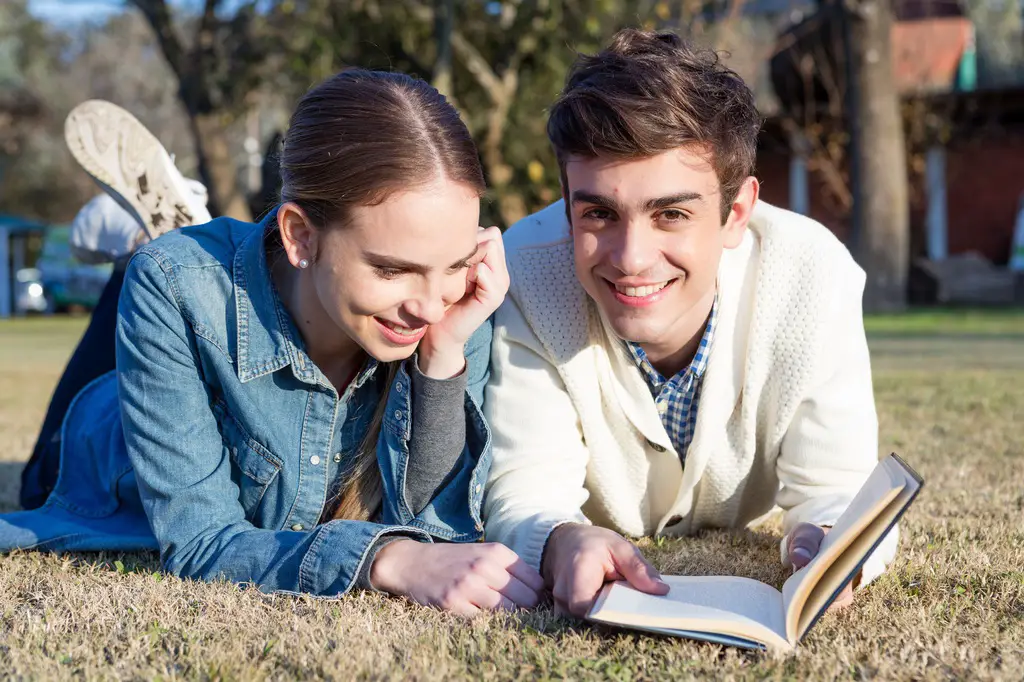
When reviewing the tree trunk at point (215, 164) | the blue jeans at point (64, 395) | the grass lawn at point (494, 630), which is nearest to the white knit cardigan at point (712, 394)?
the grass lawn at point (494, 630)

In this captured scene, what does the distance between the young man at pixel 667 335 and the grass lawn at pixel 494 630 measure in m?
0.19

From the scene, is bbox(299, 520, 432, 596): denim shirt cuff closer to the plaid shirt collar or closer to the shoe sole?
the plaid shirt collar

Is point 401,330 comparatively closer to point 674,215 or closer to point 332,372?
point 332,372

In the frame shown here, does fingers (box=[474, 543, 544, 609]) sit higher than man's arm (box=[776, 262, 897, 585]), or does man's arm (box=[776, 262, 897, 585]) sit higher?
man's arm (box=[776, 262, 897, 585])

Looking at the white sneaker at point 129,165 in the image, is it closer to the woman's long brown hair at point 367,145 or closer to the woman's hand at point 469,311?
the woman's long brown hair at point 367,145

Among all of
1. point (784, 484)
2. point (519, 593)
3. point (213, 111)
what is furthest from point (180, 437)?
point (213, 111)

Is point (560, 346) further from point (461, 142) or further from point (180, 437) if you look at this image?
point (180, 437)

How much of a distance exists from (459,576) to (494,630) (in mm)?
202

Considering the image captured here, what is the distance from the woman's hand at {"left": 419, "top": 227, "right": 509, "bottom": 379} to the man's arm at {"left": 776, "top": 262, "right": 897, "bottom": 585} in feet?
2.93

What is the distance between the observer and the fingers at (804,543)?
8.35 ft

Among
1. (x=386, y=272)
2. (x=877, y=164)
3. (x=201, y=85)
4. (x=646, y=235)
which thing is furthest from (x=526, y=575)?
(x=201, y=85)

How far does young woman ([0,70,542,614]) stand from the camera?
2523mm

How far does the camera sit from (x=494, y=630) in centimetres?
228

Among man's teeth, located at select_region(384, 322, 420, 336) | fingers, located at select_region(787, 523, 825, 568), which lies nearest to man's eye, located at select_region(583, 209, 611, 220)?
man's teeth, located at select_region(384, 322, 420, 336)
